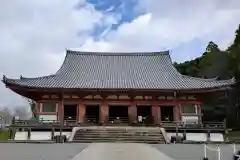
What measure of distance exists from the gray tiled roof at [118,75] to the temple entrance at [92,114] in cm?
224

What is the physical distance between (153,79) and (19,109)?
125m

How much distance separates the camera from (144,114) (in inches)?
1242

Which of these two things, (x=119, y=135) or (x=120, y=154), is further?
(x=119, y=135)

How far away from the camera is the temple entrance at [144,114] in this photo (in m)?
29.8

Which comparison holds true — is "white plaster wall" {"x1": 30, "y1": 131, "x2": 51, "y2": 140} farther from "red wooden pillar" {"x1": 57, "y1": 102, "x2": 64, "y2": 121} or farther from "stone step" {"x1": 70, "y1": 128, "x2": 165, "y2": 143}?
"red wooden pillar" {"x1": 57, "y1": 102, "x2": 64, "y2": 121}

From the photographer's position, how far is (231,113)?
48500 mm

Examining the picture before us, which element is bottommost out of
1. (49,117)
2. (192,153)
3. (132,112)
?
(192,153)

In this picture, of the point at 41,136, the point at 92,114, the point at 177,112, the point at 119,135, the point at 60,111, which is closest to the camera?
the point at 119,135

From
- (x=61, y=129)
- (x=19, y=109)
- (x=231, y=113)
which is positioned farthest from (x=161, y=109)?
(x=19, y=109)

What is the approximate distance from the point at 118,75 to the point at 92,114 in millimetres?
4585

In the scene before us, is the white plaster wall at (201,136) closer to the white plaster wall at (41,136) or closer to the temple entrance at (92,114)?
the temple entrance at (92,114)

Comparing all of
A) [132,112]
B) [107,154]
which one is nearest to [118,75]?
[132,112]

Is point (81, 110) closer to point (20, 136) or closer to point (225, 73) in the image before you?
point (20, 136)

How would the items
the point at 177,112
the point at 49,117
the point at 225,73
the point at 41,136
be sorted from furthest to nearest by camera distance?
the point at 225,73 < the point at 177,112 < the point at 49,117 < the point at 41,136
